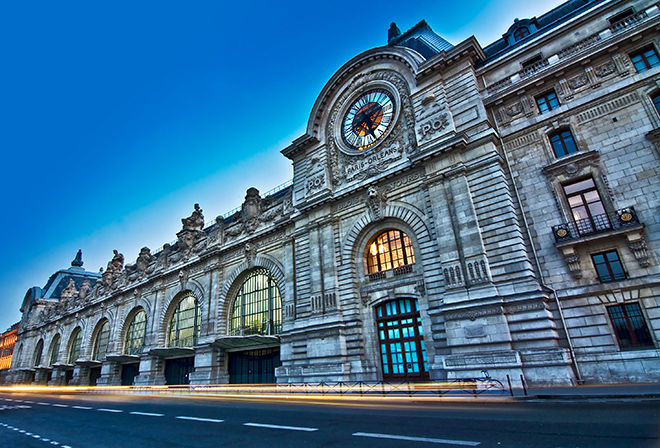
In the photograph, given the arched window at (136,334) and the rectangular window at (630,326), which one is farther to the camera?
the arched window at (136,334)

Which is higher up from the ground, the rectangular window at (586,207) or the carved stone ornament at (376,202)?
the carved stone ornament at (376,202)

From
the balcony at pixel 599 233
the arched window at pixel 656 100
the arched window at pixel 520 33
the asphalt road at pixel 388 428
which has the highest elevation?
the arched window at pixel 520 33

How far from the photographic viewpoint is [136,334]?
4422 centimetres

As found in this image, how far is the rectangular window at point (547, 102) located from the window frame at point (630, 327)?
1070cm

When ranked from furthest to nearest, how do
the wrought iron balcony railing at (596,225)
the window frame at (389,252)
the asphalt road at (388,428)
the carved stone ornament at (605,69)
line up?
the window frame at (389,252) < the carved stone ornament at (605,69) < the wrought iron balcony railing at (596,225) < the asphalt road at (388,428)

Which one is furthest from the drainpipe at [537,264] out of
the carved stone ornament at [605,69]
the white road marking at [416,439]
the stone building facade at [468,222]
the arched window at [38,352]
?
the arched window at [38,352]

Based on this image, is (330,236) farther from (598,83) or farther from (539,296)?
(598,83)

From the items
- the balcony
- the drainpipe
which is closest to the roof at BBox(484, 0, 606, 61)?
the drainpipe

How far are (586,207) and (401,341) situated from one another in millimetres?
11840

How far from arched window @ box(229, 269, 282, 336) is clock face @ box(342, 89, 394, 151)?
13.7 meters

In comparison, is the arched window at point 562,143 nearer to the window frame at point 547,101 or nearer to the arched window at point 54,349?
the window frame at point 547,101

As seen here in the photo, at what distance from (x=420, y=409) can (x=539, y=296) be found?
26.9ft

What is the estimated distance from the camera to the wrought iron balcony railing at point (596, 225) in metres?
15.5

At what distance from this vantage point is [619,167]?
1655 cm
